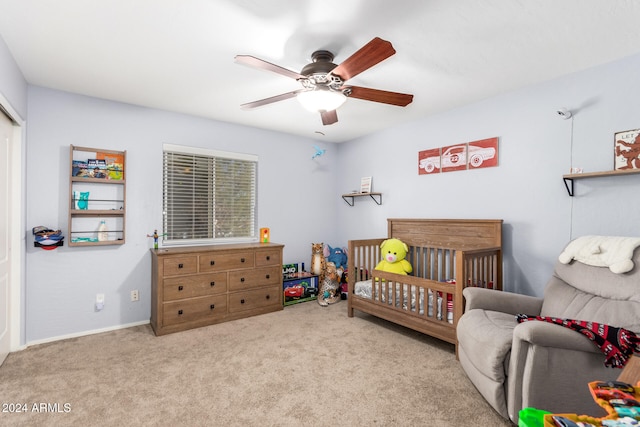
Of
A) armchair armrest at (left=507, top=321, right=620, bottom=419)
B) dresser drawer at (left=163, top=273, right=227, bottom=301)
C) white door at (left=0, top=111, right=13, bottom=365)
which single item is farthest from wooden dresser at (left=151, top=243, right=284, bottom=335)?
armchair armrest at (left=507, top=321, right=620, bottom=419)

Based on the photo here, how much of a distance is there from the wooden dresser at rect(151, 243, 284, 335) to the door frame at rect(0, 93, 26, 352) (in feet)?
3.35

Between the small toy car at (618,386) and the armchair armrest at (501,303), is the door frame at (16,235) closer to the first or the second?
the armchair armrest at (501,303)

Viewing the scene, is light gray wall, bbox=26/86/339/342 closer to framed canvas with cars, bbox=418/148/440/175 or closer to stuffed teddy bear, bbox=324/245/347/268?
stuffed teddy bear, bbox=324/245/347/268

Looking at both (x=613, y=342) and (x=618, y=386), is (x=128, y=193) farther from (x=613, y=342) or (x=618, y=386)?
(x=613, y=342)

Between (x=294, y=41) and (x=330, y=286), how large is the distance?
9.80ft

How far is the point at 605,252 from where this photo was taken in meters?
2.02

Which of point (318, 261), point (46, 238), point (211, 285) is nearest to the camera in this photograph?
point (46, 238)

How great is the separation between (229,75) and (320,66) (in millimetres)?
955

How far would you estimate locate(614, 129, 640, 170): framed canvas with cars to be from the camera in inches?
87.4

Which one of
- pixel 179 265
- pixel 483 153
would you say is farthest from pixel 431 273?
pixel 179 265

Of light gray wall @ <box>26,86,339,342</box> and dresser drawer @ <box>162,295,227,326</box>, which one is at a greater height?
light gray wall @ <box>26,86,339,342</box>

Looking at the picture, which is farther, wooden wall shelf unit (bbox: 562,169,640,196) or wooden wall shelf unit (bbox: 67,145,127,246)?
wooden wall shelf unit (bbox: 67,145,127,246)

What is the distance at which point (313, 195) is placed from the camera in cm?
472

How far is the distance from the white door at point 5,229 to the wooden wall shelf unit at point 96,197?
438mm
